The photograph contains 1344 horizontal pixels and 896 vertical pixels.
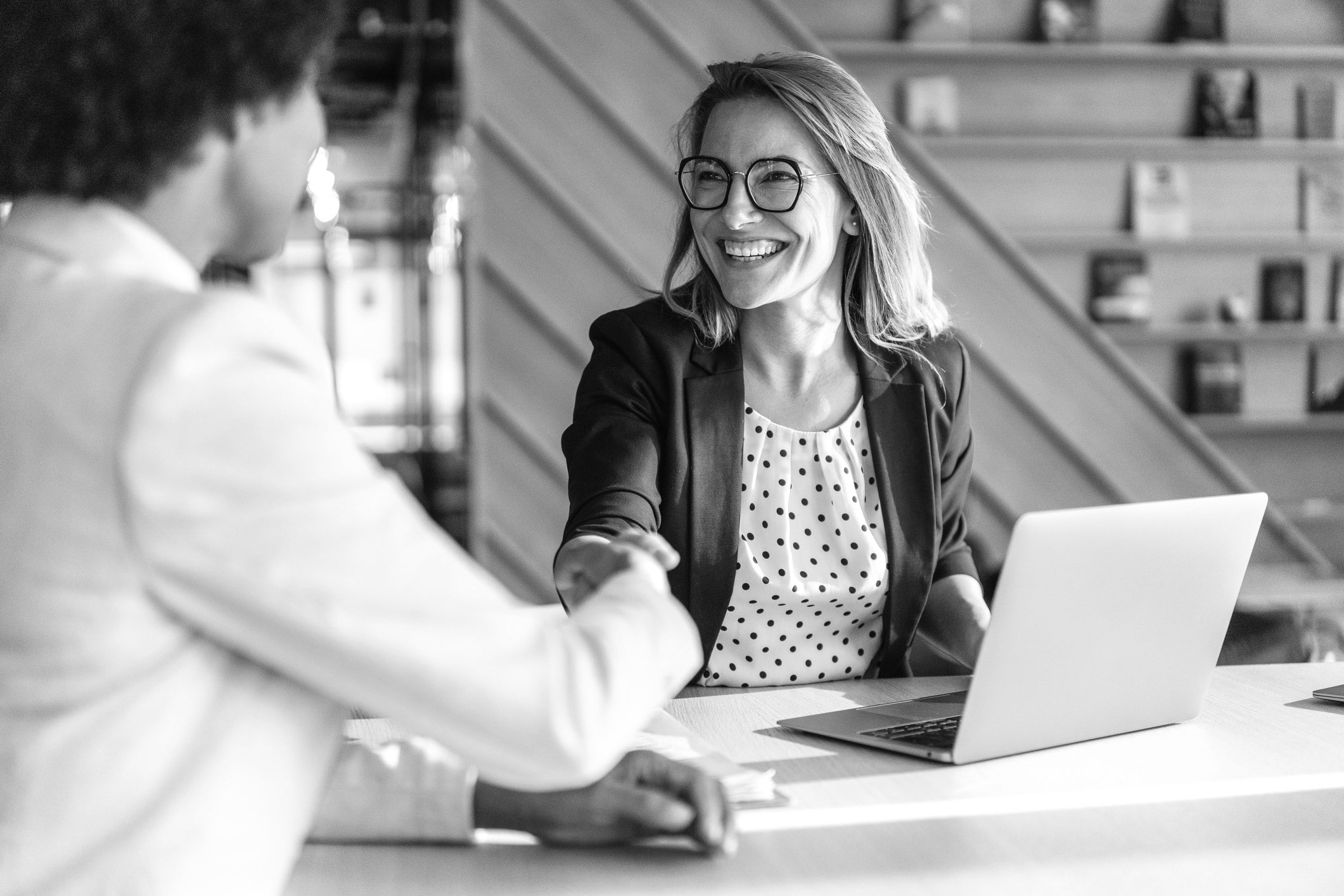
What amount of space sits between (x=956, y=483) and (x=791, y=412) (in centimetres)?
28

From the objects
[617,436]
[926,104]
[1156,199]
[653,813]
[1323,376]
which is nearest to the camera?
[653,813]

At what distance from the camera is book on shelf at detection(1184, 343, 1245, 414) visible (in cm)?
466

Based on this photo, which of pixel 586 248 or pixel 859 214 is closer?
pixel 859 214


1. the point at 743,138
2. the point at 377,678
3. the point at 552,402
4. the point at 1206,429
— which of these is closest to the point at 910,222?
the point at 743,138

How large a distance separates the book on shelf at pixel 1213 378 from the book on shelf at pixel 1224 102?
0.75m

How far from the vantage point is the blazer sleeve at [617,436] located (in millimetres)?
1805

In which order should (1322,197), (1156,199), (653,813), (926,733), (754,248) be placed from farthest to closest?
(1322,197) → (1156,199) → (754,248) → (926,733) → (653,813)

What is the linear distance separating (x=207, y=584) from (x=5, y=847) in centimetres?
20

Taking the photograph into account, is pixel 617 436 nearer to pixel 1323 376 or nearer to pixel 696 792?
pixel 696 792

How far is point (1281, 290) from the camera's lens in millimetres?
4758

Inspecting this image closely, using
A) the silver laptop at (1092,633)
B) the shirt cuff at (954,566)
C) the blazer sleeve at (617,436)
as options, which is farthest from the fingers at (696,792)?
the shirt cuff at (954,566)

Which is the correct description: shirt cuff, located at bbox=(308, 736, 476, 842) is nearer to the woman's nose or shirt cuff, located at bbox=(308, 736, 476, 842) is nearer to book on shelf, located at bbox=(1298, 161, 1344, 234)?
the woman's nose

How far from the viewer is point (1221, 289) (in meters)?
4.78

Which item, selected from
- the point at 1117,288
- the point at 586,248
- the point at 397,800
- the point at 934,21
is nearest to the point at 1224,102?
the point at 1117,288
